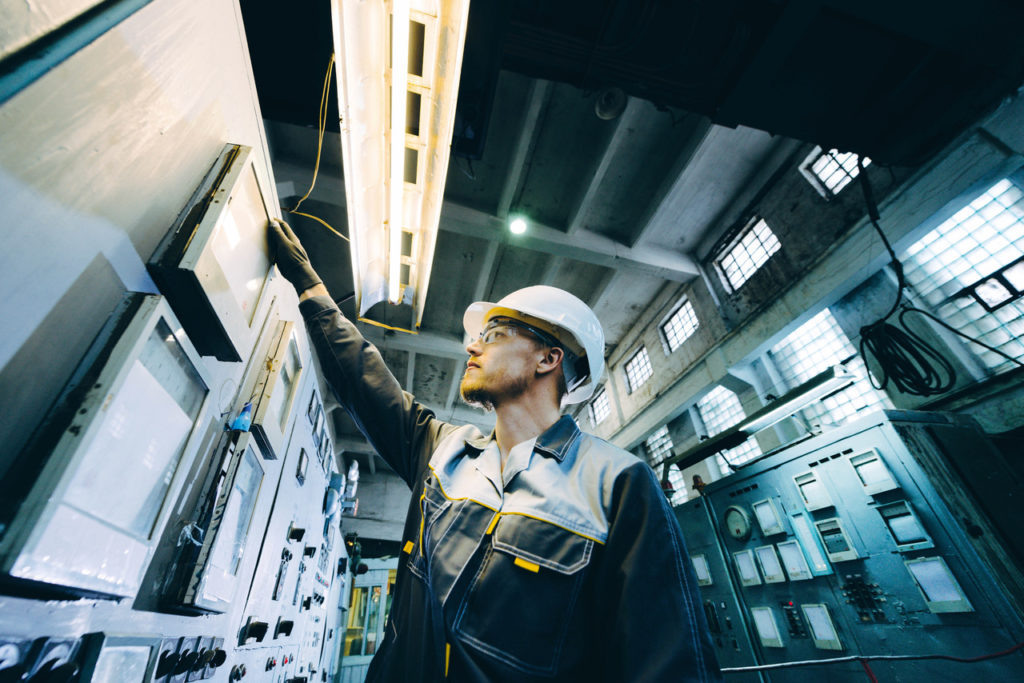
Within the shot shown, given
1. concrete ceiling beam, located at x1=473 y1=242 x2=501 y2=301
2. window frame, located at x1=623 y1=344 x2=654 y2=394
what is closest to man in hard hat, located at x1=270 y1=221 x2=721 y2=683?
concrete ceiling beam, located at x1=473 y1=242 x2=501 y2=301

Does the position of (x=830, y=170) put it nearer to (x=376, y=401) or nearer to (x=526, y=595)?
(x=376, y=401)

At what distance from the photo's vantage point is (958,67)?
351 cm

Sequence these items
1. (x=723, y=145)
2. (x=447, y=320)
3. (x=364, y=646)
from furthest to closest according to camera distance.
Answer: (x=364, y=646) → (x=447, y=320) → (x=723, y=145)

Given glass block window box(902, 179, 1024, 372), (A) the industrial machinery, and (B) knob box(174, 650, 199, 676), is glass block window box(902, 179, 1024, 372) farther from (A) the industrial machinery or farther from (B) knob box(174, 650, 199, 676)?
(B) knob box(174, 650, 199, 676)

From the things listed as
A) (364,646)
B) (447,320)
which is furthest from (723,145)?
(364,646)

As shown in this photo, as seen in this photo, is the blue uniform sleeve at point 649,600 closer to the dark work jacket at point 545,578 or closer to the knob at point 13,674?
the dark work jacket at point 545,578

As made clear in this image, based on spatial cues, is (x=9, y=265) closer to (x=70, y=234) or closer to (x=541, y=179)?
(x=70, y=234)

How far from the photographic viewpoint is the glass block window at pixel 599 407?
9891 mm

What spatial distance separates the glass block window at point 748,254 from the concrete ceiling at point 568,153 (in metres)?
0.41

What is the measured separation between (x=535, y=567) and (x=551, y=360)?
1.02 metres

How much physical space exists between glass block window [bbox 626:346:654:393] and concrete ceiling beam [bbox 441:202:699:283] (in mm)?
1977

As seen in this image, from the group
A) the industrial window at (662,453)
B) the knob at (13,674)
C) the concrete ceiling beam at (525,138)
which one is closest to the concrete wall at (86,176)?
the knob at (13,674)

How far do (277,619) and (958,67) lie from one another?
735 centimetres

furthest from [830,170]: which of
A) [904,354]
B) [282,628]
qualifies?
[282,628]
